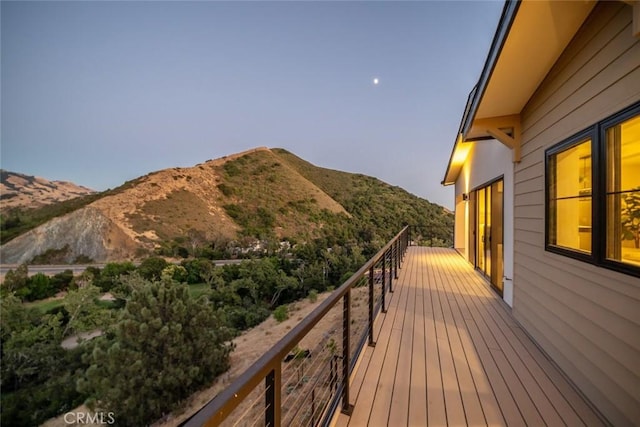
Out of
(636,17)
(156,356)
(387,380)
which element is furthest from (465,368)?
(156,356)

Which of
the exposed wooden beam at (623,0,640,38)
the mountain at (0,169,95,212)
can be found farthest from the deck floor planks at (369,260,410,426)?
the mountain at (0,169,95,212)

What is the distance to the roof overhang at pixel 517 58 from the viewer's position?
1.92m

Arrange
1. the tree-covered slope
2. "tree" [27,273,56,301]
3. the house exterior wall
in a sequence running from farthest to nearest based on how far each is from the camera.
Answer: the tree-covered slope
"tree" [27,273,56,301]
the house exterior wall

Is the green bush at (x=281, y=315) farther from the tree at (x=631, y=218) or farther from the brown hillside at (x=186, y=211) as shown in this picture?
the tree at (x=631, y=218)

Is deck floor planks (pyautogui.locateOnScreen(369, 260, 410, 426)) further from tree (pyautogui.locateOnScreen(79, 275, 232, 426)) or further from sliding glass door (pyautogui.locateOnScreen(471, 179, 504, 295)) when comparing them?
tree (pyautogui.locateOnScreen(79, 275, 232, 426))

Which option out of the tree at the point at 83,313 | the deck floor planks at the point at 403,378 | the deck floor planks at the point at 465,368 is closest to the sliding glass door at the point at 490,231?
the deck floor planks at the point at 465,368

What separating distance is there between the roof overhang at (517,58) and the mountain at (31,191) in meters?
33.1

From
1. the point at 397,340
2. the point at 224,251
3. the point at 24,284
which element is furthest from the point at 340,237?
the point at 397,340

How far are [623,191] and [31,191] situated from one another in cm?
4024

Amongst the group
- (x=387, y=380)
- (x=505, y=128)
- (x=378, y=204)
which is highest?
(x=378, y=204)

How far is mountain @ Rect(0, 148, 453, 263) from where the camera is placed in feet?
87.6

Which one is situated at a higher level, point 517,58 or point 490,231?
point 517,58

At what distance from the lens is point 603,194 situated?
5.84 feet

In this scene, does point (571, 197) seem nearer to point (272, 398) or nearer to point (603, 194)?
point (603, 194)
